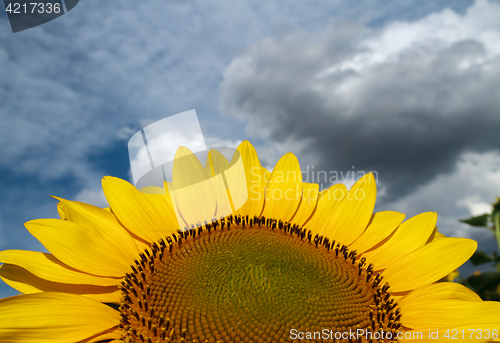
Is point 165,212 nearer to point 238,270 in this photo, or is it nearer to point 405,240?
point 238,270

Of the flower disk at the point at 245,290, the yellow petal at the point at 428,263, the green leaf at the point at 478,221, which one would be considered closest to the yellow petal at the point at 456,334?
the flower disk at the point at 245,290

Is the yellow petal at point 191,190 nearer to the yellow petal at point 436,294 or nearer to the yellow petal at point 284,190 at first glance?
the yellow petal at point 284,190

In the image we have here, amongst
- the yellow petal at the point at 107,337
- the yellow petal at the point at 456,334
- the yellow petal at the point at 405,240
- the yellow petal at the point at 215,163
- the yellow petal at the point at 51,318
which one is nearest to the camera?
the yellow petal at the point at 51,318

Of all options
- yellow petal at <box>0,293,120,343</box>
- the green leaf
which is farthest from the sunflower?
the green leaf

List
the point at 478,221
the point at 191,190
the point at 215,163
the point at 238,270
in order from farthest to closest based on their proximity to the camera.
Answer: the point at 478,221
the point at 215,163
the point at 191,190
the point at 238,270

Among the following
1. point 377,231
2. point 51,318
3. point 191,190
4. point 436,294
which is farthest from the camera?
point 377,231

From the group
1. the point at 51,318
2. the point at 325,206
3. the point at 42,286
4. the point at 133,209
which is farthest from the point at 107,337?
the point at 325,206

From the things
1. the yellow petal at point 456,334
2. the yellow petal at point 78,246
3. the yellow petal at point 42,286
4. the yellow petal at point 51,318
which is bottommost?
the yellow petal at point 456,334

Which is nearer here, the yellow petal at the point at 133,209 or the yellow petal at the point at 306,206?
the yellow petal at the point at 133,209
